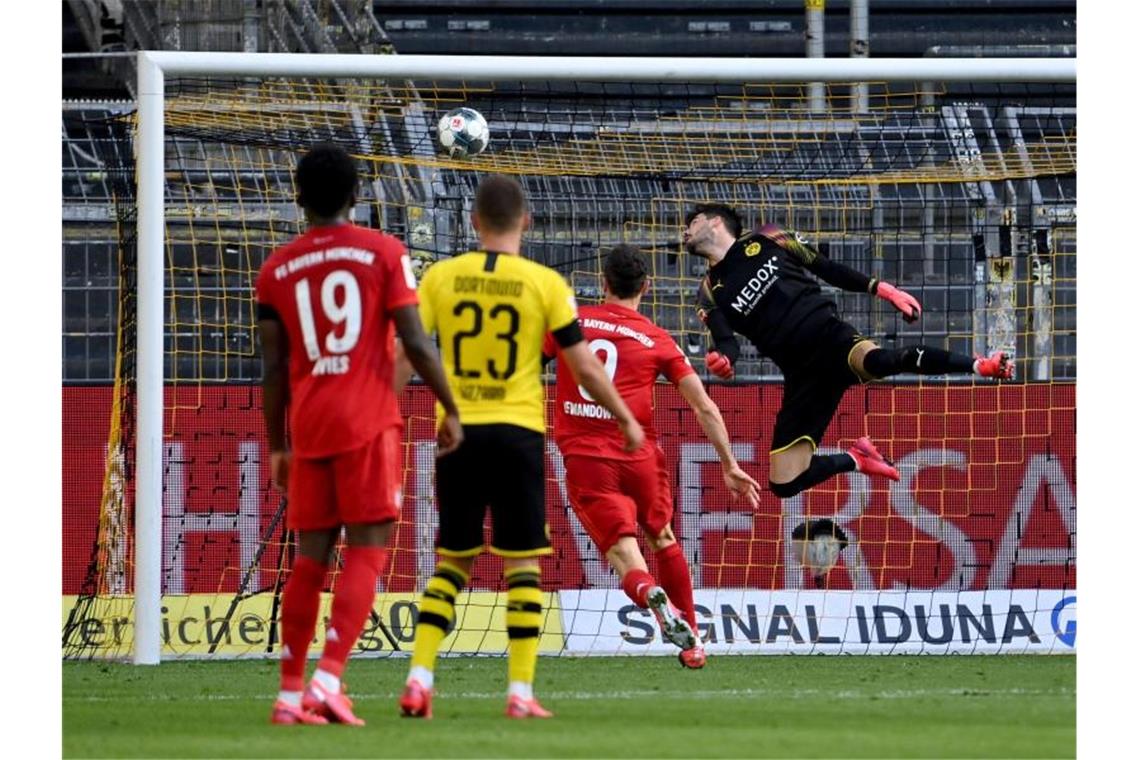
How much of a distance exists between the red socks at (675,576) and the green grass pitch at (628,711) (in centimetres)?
34

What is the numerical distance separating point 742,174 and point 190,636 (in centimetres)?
467

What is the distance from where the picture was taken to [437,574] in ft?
21.4

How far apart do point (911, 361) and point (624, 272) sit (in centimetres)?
190

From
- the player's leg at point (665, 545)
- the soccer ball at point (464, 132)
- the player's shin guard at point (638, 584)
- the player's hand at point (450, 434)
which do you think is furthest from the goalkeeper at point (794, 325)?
the player's hand at point (450, 434)

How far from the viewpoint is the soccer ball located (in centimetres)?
1092

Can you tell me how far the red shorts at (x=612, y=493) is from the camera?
29.9 ft

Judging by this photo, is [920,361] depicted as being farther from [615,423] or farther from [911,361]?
[615,423]

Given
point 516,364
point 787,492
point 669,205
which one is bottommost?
point 787,492

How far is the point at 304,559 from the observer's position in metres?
6.29

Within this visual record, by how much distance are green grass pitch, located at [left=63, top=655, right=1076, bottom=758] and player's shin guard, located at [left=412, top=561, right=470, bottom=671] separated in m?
0.23

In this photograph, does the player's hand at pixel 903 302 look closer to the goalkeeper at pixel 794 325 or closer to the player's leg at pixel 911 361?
the goalkeeper at pixel 794 325

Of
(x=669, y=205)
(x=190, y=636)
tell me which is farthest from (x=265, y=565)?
(x=669, y=205)

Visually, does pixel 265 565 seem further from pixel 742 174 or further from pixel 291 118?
pixel 742 174

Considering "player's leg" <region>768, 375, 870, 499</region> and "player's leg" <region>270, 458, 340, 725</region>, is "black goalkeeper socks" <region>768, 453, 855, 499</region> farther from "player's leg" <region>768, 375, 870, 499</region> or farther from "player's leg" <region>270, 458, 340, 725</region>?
"player's leg" <region>270, 458, 340, 725</region>
